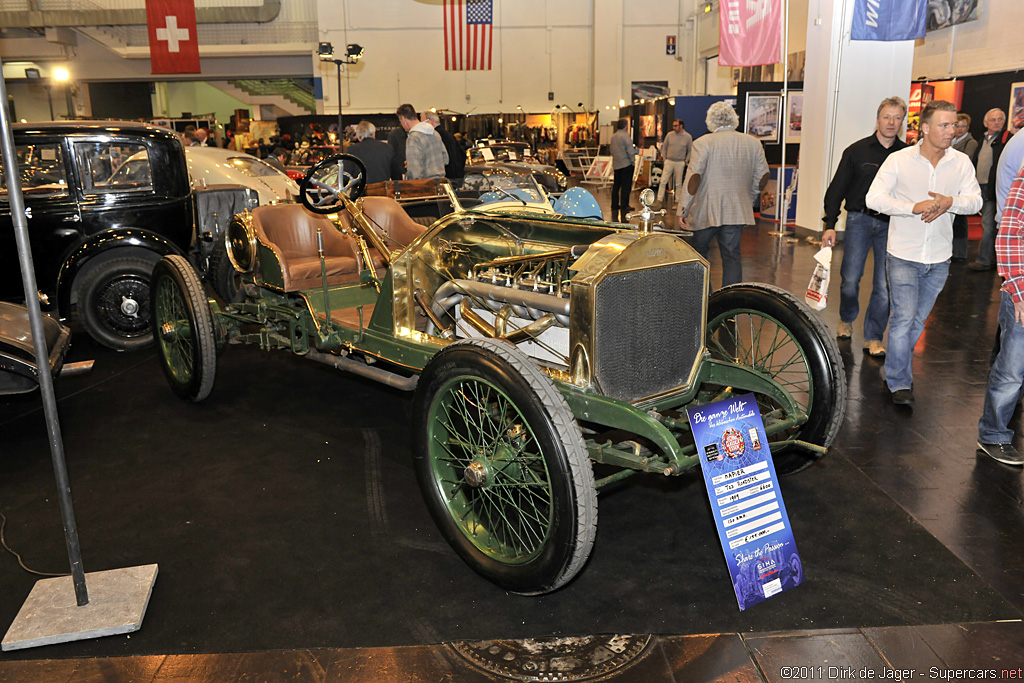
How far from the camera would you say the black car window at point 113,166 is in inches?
239

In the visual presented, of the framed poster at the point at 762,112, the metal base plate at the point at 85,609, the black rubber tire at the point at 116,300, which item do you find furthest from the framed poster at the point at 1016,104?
the metal base plate at the point at 85,609

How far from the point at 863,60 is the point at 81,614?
11.0m

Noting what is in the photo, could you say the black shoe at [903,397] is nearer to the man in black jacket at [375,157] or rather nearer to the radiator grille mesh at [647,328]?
the radiator grille mesh at [647,328]

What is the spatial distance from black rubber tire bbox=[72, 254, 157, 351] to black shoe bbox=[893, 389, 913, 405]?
545 cm

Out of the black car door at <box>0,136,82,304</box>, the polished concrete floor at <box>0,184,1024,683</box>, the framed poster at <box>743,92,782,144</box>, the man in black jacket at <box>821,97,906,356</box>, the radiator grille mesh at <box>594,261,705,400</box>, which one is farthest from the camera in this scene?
the framed poster at <box>743,92,782,144</box>

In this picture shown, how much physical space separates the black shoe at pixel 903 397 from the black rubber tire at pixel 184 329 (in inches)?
163

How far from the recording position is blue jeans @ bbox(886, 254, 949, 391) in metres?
4.59

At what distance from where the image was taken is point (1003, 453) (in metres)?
3.89

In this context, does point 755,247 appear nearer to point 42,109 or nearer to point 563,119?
point 563,119

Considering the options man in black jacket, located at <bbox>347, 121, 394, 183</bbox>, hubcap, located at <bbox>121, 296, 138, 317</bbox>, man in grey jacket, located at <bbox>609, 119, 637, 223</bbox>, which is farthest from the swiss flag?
hubcap, located at <bbox>121, 296, 138, 317</bbox>

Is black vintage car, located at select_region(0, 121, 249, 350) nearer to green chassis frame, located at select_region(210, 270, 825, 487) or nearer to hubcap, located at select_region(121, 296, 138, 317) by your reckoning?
hubcap, located at select_region(121, 296, 138, 317)

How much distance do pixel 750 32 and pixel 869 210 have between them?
6.69m

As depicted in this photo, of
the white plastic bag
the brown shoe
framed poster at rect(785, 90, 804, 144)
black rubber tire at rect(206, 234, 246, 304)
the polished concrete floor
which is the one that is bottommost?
the polished concrete floor

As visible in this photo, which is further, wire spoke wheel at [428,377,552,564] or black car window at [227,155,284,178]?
black car window at [227,155,284,178]
